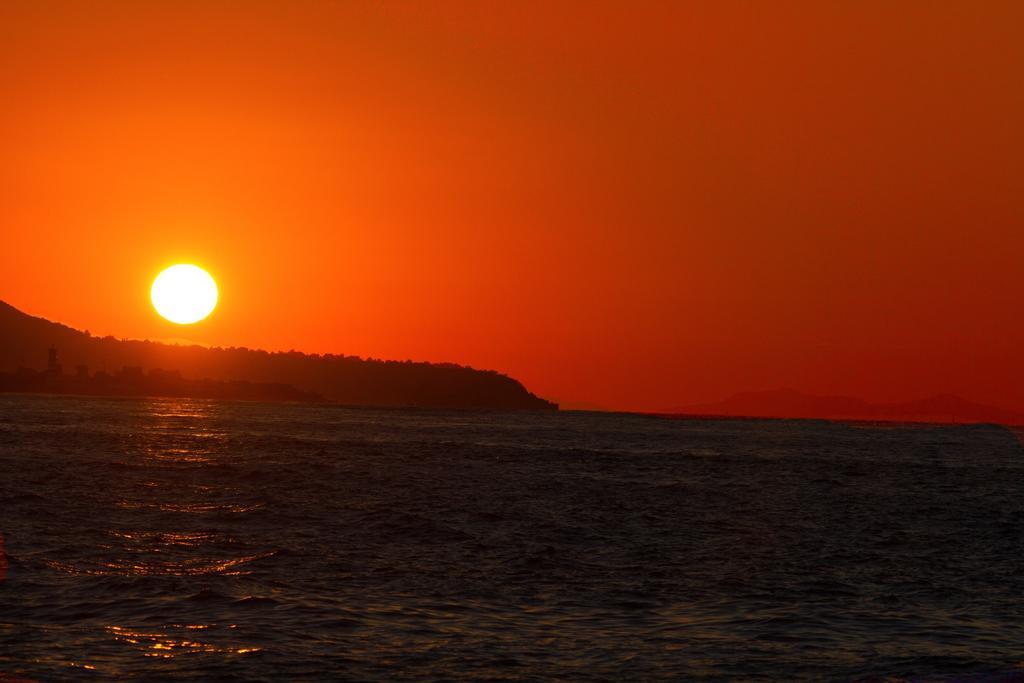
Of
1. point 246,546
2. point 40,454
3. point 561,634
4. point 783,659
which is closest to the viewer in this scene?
point 783,659

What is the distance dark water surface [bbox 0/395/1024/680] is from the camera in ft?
73.8

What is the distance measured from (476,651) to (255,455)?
6958 centimetres

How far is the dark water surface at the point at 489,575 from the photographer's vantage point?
22.5 metres

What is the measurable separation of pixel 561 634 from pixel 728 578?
1095cm

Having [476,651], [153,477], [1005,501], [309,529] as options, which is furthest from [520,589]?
[1005,501]

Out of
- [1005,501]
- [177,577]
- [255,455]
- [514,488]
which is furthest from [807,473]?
[177,577]

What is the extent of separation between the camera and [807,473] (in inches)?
3489

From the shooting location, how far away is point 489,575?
110 feet

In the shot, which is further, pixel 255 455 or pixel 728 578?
pixel 255 455

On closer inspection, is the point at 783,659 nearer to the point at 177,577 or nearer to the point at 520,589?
the point at 520,589

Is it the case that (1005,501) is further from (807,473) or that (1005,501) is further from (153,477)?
(153,477)

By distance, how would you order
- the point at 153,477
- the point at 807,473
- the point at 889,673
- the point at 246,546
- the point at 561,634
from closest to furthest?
the point at 889,673
the point at 561,634
the point at 246,546
the point at 153,477
the point at 807,473

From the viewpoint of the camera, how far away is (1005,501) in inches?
2667

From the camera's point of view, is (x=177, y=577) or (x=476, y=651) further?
(x=177, y=577)
